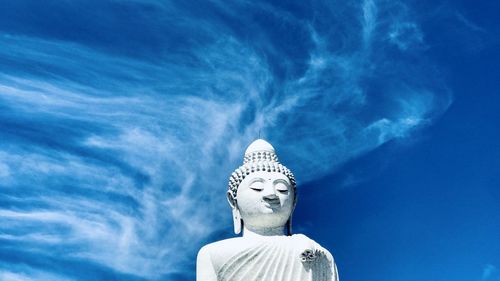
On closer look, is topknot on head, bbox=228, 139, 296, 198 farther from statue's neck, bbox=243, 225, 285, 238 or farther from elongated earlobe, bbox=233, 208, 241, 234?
statue's neck, bbox=243, 225, 285, 238

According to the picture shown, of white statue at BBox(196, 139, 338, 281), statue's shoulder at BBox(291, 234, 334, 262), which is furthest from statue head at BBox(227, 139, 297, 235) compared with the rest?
statue's shoulder at BBox(291, 234, 334, 262)

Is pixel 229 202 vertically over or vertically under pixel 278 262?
over

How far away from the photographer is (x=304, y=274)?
431 inches

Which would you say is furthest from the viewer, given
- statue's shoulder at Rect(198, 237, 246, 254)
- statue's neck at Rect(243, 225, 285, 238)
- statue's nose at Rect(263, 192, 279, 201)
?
statue's neck at Rect(243, 225, 285, 238)

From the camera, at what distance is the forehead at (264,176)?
11.9 metres

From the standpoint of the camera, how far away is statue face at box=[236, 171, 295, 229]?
38.3ft

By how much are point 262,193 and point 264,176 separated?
0.37 meters

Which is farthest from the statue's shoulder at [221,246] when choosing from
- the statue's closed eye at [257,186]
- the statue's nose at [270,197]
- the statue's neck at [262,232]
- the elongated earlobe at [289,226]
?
the elongated earlobe at [289,226]

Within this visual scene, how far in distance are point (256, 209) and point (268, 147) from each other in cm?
156

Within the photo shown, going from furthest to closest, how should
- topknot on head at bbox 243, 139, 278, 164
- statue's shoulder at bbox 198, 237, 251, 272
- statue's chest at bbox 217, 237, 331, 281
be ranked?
topknot on head at bbox 243, 139, 278, 164 → statue's shoulder at bbox 198, 237, 251, 272 → statue's chest at bbox 217, 237, 331, 281

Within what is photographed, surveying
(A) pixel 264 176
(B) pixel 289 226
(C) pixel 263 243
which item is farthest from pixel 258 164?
(C) pixel 263 243

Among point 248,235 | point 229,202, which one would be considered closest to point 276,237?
point 248,235

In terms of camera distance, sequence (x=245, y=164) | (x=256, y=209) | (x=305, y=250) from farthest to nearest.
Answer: (x=245, y=164)
(x=256, y=209)
(x=305, y=250)

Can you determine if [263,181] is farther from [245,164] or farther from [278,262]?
[278,262]
